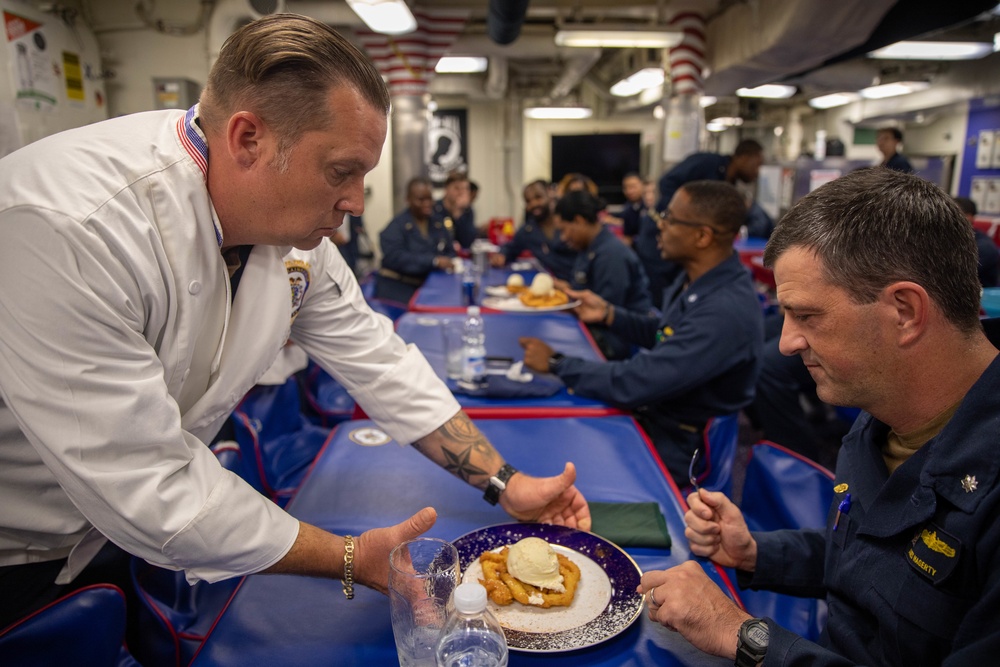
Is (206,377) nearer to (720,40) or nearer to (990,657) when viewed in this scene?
(990,657)

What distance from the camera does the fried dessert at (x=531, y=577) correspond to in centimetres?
116

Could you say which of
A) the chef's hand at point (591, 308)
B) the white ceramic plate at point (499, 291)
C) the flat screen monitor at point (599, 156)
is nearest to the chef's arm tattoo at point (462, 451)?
the chef's hand at point (591, 308)

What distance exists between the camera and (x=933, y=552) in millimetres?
967

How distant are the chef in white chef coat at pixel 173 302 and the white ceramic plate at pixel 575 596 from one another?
0.11 metres

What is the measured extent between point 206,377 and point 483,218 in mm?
12929

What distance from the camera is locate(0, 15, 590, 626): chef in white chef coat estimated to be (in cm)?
91

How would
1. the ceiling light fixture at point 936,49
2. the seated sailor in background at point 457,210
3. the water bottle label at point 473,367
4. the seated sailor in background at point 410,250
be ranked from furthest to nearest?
the seated sailor in background at point 457,210 → the ceiling light fixture at point 936,49 → the seated sailor in background at point 410,250 → the water bottle label at point 473,367

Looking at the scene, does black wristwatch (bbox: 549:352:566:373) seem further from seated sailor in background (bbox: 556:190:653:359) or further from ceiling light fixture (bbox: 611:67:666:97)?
ceiling light fixture (bbox: 611:67:666:97)

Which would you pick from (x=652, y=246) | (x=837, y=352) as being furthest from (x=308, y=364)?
(x=652, y=246)

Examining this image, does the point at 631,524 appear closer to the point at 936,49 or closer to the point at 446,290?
the point at 446,290

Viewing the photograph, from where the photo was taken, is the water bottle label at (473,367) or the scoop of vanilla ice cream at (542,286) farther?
the scoop of vanilla ice cream at (542,286)

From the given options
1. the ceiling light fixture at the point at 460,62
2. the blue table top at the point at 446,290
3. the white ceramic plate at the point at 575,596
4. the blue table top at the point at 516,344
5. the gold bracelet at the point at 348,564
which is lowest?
the blue table top at the point at 446,290

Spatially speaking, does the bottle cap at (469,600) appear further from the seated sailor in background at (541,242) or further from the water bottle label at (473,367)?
the seated sailor in background at (541,242)

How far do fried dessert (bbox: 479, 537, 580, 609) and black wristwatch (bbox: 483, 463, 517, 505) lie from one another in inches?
10.4
